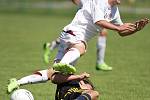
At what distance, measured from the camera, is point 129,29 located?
8.73 meters

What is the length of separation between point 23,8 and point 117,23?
34680 millimetres

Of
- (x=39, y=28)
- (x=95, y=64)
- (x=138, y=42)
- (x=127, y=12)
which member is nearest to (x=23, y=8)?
(x=127, y=12)

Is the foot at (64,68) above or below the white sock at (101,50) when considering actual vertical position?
below

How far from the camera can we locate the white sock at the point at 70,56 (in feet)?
28.2

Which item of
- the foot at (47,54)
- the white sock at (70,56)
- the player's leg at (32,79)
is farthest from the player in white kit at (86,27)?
the foot at (47,54)

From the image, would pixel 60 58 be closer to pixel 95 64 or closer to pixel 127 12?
pixel 95 64

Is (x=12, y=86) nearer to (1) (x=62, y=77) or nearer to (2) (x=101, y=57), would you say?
(1) (x=62, y=77)

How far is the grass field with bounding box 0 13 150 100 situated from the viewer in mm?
10734

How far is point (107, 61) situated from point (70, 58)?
721cm

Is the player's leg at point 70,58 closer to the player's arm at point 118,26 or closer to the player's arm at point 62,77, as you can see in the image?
the player's arm at point 62,77

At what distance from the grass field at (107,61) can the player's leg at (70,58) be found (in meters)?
1.40

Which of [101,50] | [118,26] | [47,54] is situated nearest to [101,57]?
[101,50]

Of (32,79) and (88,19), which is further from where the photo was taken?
(88,19)

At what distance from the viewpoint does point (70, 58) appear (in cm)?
864
